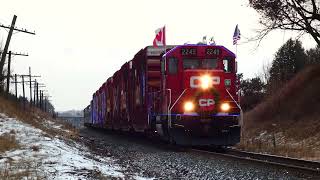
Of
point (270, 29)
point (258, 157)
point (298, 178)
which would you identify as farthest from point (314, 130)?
point (298, 178)

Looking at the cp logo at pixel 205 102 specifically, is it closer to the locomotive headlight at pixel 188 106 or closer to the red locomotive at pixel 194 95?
the red locomotive at pixel 194 95

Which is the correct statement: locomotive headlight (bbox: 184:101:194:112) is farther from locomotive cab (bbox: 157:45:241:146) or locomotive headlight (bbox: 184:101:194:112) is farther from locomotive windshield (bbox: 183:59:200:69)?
locomotive windshield (bbox: 183:59:200:69)

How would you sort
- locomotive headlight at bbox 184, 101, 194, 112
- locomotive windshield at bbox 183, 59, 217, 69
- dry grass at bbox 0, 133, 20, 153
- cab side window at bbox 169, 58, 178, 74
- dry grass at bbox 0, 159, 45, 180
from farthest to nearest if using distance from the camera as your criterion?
locomotive windshield at bbox 183, 59, 217, 69, cab side window at bbox 169, 58, 178, 74, locomotive headlight at bbox 184, 101, 194, 112, dry grass at bbox 0, 133, 20, 153, dry grass at bbox 0, 159, 45, 180

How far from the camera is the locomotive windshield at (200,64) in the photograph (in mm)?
15789

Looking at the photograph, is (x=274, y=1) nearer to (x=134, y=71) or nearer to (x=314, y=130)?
(x=314, y=130)

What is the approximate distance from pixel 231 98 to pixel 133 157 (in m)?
3.79

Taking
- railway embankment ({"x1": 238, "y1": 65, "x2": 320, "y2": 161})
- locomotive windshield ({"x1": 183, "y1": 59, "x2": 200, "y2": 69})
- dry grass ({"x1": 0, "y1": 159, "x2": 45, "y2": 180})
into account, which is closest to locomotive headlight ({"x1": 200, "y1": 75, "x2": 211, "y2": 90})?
locomotive windshield ({"x1": 183, "y1": 59, "x2": 200, "y2": 69})

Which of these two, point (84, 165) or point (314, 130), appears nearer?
point (84, 165)

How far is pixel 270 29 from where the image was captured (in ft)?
87.8

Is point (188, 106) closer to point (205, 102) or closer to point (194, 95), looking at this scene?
point (194, 95)

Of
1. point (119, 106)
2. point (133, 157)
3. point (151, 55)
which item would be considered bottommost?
point (133, 157)

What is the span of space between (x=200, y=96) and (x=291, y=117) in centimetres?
1475

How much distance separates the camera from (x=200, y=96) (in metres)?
15.3

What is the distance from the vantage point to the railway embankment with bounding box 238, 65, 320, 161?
23.2m
